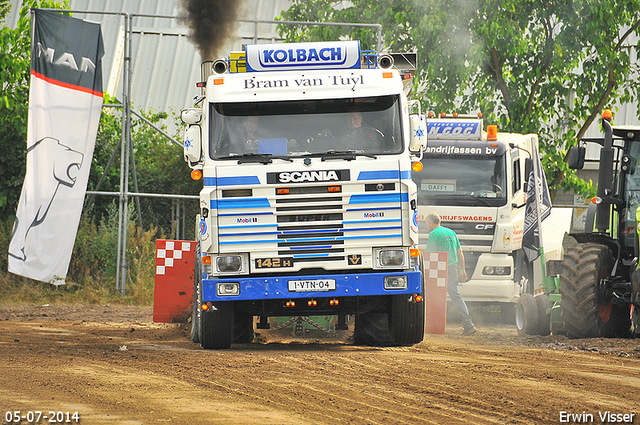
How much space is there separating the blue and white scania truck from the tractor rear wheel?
2371 mm

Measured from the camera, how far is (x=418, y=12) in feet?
66.2

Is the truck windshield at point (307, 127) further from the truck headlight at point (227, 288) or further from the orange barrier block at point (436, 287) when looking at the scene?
the orange barrier block at point (436, 287)

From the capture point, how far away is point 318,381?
770 cm

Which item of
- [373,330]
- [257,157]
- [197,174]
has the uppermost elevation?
[257,157]

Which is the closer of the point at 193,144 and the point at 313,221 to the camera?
the point at 313,221

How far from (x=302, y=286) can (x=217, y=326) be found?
1200mm

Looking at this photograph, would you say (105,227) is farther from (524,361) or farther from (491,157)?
(524,361)

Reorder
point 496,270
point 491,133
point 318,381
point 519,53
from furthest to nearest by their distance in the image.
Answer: point 519,53
point 491,133
point 496,270
point 318,381

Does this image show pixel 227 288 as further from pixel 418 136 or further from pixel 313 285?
pixel 418 136

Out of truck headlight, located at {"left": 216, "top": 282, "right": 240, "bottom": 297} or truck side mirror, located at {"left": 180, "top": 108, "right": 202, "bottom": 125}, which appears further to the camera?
truck side mirror, located at {"left": 180, "top": 108, "right": 202, "bottom": 125}

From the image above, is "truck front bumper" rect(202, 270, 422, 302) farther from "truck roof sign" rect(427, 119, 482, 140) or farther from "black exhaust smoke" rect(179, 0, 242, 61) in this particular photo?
"black exhaust smoke" rect(179, 0, 242, 61)

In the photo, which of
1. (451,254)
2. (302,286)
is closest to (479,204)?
(451,254)

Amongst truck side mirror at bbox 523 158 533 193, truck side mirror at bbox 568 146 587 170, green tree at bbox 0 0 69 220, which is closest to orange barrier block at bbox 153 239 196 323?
truck side mirror at bbox 568 146 587 170

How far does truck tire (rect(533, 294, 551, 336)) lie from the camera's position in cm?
1328
